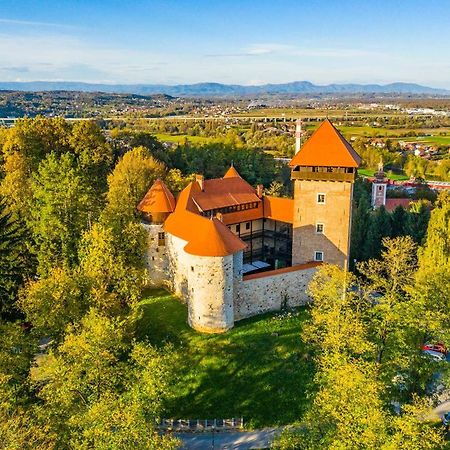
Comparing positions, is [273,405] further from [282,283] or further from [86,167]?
[86,167]

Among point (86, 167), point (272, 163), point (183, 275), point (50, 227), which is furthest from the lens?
point (272, 163)

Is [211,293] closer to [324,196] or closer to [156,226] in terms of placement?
[156,226]

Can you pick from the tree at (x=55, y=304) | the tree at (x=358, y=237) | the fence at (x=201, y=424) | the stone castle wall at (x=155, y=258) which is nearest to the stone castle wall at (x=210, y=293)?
the stone castle wall at (x=155, y=258)

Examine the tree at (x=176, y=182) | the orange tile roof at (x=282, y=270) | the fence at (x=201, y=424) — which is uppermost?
the tree at (x=176, y=182)

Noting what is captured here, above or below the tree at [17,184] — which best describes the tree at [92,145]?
above

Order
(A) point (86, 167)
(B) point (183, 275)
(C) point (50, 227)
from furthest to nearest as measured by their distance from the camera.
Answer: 1. (A) point (86, 167)
2. (B) point (183, 275)
3. (C) point (50, 227)

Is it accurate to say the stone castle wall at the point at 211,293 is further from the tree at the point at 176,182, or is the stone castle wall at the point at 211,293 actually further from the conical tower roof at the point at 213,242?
the tree at the point at 176,182

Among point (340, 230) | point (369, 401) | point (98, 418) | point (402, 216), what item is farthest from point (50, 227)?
point (402, 216)
